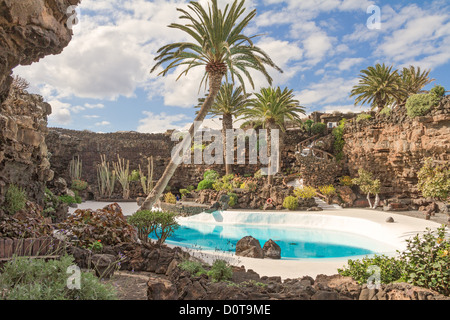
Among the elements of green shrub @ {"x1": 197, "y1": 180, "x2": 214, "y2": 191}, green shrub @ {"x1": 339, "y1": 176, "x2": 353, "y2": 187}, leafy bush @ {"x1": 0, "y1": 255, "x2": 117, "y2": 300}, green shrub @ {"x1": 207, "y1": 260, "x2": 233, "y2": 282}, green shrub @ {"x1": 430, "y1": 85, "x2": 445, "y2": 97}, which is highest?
green shrub @ {"x1": 430, "y1": 85, "x2": 445, "y2": 97}

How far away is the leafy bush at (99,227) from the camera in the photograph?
558 cm

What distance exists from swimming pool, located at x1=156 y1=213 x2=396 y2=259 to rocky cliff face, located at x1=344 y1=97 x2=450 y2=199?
6527 millimetres

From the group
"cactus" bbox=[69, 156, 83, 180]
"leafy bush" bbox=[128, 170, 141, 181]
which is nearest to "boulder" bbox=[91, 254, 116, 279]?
"cactus" bbox=[69, 156, 83, 180]

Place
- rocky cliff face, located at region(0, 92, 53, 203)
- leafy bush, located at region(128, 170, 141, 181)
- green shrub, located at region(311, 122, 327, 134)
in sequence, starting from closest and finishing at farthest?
1. rocky cliff face, located at region(0, 92, 53, 203)
2. leafy bush, located at region(128, 170, 141, 181)
3. green shrub, located at region(311, 122, 327, 134)

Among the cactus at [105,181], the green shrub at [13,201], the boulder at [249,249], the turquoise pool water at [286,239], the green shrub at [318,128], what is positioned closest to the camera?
the green shrub at [13,201]

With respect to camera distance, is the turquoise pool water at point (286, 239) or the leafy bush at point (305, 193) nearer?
the turquoise pool water at point (286, 239)

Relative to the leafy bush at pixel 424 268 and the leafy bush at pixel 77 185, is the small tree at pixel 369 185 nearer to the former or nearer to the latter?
the leafy bush at pixel 424 268

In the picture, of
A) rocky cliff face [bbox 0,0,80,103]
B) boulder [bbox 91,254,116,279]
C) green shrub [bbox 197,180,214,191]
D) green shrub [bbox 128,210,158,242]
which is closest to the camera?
rocky cliff face [bbox 0,0,80,103]

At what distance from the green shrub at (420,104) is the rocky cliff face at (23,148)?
1709 centimetres

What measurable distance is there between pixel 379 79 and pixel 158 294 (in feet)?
80.8

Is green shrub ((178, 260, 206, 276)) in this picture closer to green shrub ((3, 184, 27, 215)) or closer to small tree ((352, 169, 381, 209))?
green shrub ((3, 184, 27, 215))

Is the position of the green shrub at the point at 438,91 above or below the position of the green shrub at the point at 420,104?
above

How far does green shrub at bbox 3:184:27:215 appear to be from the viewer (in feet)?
21.9

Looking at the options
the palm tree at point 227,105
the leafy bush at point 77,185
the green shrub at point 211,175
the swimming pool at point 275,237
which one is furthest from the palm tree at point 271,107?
the leafy bush at point 77,185
